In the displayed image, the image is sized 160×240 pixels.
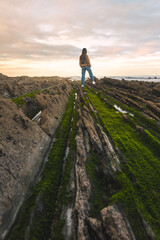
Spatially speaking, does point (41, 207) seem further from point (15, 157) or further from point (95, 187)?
point (15, 157)

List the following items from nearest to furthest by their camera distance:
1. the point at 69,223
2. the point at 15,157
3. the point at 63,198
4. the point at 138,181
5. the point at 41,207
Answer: the point at 69,223
the point at 41,207
the point at 63,198
the point at 138,181
the point at 15,157

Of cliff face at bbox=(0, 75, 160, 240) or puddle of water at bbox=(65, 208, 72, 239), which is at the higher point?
cliff face at bbox=(0, 75, 160, 240)

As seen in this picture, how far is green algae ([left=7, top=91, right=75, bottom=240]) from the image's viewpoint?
5590 millimetres

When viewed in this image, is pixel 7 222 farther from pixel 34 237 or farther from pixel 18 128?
pixel 18 128

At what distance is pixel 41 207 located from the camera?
6715 mm

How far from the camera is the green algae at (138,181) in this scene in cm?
625

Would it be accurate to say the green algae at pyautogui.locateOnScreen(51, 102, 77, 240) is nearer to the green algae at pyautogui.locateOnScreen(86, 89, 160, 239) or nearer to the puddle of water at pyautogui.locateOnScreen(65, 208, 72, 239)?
the puddle of water at pyautogui.locateOnScreen(65, 208, 72, 239)

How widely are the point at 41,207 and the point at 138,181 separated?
5.97 meters

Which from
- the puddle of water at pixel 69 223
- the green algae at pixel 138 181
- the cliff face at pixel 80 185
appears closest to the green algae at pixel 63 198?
the cliff face at pixel 80 185

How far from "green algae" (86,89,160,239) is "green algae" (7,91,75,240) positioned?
131 inches

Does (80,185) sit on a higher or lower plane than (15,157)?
lower

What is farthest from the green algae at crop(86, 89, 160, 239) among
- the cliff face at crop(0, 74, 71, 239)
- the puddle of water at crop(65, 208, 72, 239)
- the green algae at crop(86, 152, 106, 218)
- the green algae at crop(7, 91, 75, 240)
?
the cliff face at crop(0, 74, 71, 239)

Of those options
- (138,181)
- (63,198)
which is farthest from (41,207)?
(138,181)

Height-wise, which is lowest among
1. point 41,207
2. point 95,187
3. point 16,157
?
point 41,207
